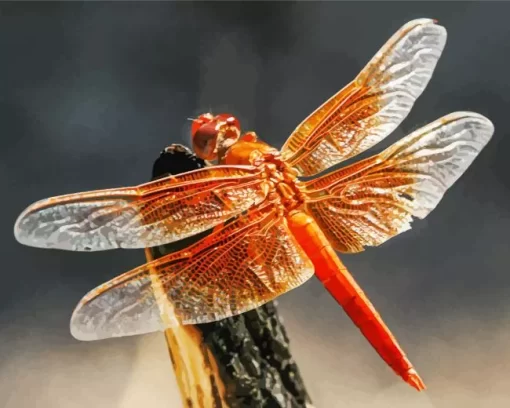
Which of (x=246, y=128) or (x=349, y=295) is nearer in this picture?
(x=349, y=295)

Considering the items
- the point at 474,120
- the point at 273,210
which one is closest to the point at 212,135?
the point at 273,210

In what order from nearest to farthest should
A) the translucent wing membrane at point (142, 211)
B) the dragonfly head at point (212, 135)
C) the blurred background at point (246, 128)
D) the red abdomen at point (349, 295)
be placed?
the translucent wing membrane at point (142, 211), the red abdomen at point (349, 295), the dragonfly head at point (212, 135), the blurred background at point (246, 128)

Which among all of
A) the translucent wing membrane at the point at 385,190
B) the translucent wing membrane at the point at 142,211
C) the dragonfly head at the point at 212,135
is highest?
the dragonfly head at the point at 212,135

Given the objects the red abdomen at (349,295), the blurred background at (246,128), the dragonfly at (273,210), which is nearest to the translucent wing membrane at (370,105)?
the dragonfly at (273,210)

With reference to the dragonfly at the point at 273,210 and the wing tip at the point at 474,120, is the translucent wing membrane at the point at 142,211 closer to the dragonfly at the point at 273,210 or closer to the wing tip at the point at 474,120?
the dragonfly at the point at 273,210

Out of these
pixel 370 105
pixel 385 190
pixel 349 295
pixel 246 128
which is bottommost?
pixel 349 295

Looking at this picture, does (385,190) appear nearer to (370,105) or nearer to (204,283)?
(370,105)

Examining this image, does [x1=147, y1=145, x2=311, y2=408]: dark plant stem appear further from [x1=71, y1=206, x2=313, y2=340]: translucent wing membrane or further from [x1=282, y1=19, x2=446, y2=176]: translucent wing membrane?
[x1=282, y1=19, x2=446, y2=176]: translucent wing membrane
